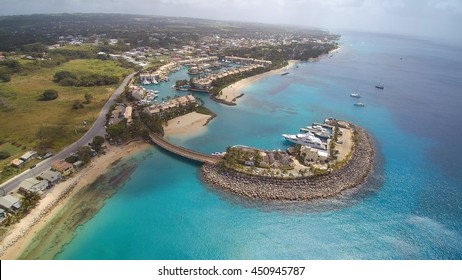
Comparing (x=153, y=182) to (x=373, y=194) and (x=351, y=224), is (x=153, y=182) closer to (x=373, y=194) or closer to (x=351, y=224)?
(x=351, y=224)

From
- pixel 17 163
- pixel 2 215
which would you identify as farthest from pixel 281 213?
pixel 17 163

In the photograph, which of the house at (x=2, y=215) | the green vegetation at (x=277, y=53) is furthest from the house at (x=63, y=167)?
the green vegetation at (x=277, y=53)

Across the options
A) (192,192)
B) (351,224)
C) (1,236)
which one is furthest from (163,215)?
(351,224)

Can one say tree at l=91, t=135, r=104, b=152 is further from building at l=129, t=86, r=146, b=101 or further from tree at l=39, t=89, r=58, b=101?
tree at l=39, t=89, r=58, b=101

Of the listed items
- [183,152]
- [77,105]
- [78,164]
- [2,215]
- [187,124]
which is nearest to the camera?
[2,215]

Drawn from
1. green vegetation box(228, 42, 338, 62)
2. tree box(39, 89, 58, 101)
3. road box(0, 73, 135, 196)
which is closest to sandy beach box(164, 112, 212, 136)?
road box(0, 73, 135, 196)

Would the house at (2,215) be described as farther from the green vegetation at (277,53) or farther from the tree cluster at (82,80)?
the green vegetation at (277,53)

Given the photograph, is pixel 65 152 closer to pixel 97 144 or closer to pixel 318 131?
pixel 97 144
